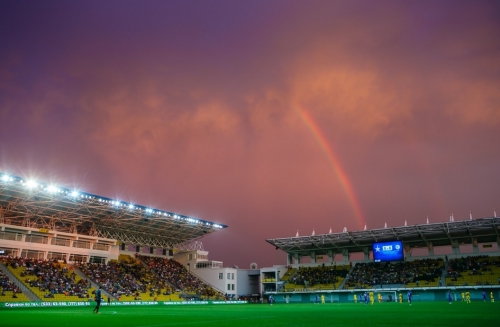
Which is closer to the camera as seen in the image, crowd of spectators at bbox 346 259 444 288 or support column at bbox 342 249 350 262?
crowd of spectators at bbox 346 259 444 288

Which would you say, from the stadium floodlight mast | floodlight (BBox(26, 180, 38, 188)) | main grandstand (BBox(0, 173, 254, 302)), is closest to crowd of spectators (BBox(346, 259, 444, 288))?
main grandstand (BBox(0, 173, 254, 302))

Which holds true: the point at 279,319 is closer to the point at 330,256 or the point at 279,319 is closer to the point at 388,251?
the point at 388,251

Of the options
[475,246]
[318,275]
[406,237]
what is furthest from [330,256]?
[475,246]

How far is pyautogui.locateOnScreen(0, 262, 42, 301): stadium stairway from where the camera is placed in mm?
45812

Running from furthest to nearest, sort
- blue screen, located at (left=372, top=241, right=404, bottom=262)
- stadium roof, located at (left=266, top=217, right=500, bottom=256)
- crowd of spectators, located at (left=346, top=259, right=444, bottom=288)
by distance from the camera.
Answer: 1. blue screen, located at (left=372, top=241, right=404, bottom=262)
2. crowd of spectators, located at (left=346, top=259, right=444, bottom=288)
3. stadium roof, located at (left=266, top=217, right=500, bottom=256)

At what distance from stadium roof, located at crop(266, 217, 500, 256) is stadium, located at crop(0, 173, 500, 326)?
6.5 inches

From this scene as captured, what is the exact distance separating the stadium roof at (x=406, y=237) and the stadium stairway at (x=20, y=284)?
137 feet

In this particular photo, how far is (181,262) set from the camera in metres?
84.3

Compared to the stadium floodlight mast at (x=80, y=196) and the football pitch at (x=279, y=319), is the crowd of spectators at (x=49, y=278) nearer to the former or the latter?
the stadium floodlight mast at (x=80, y=196)

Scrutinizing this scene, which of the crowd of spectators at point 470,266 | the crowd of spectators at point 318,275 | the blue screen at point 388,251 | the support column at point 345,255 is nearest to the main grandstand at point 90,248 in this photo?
the crowd of spectators at point 318,275

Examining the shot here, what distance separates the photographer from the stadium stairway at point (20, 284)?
4581 centimetres

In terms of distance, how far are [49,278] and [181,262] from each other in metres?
35.4

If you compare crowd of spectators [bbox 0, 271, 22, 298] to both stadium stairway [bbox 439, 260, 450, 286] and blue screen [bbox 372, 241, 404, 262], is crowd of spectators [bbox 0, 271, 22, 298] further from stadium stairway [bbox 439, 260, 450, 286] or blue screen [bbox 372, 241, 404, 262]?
stadium stairway [bbox 439, 260, 450, 286]

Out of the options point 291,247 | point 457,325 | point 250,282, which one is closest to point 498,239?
point 291,247
